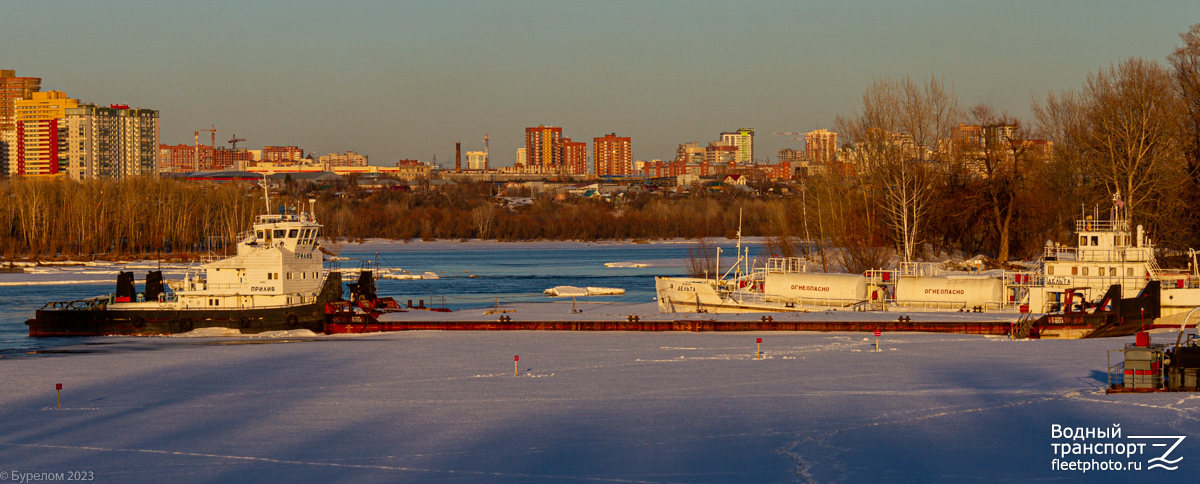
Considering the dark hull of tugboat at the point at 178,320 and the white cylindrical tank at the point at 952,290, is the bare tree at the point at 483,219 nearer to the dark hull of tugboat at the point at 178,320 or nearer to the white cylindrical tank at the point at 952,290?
the dark hull of tugboat at the point at 178,320

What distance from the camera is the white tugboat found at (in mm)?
43844

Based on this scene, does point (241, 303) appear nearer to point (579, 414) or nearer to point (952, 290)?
point (579, 414)

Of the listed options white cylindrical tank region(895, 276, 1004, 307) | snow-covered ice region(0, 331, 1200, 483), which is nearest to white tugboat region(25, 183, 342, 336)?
snow-covered ice region(0, 331, 1200, 483)

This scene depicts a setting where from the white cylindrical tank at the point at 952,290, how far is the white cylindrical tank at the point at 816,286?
1876mm

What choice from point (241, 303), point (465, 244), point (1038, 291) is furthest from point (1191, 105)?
point (465, 244)

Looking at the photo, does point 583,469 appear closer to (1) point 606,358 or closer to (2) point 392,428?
(2) point 392,428

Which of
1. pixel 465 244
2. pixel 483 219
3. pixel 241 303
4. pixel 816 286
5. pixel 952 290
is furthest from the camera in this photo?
pixel 483 219

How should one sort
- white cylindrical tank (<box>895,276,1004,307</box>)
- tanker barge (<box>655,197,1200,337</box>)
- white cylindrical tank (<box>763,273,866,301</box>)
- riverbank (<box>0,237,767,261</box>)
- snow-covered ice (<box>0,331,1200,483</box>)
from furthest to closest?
A: riverbank (<box>0,237,767,261</box>) → white cylindrical tank (<box>763,273,866,301</box>) → white cylindrical tank (<box>895,276,1004,307</box>) → tanker barge (<box>655,197,1200,337</box>) → snow-covered ice (<box>0,331,1200,483</box>)

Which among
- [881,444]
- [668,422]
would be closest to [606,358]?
[668,422]

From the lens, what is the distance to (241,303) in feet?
145

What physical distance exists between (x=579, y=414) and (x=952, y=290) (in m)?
28.2

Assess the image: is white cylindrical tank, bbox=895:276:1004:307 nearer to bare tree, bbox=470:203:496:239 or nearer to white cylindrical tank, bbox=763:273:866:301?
white cylindrical tank, bbox=763:273:866:301

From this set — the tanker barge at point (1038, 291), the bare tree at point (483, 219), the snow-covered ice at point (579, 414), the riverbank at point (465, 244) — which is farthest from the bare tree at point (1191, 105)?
the bare tree at point (483, 219)

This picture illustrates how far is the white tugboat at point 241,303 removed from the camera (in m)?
43.8
